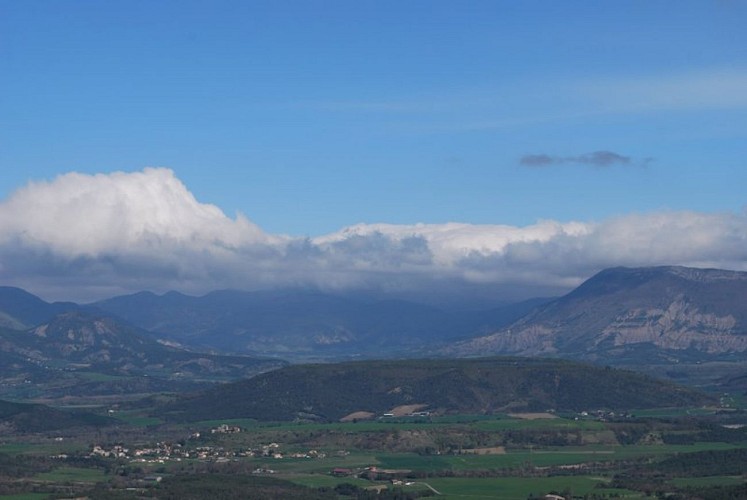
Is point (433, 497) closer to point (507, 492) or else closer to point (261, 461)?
point (507, 492)

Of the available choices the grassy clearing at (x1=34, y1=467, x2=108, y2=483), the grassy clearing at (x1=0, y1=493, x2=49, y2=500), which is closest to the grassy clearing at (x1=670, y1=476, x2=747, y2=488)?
the grassy clearing at (x1=34, y1=467, x2=108, y2=483)

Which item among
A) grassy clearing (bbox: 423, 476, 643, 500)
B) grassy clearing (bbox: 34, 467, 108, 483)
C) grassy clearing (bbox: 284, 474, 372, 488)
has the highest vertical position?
grassy clearing (bbox: 34, 467, 108, 483)

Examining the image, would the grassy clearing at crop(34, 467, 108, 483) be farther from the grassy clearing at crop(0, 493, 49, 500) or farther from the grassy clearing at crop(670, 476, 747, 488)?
the grassy clearing at crop(670, 476, 747, 488)

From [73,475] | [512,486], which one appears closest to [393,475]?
[512,486]

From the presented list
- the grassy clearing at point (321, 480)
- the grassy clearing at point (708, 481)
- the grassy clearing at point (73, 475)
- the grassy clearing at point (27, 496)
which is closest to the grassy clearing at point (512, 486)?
the grassy clearing at point (321, 480)

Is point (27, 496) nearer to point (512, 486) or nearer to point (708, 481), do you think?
point (512, 486)

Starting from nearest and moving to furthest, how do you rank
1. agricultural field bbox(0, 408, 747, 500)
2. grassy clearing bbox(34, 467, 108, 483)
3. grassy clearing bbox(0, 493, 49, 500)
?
grassy clearing bbox(0, 493, 49, 500)
agricultural field bbox(0, 408, 747, 500)
grassy clearing bbox(34, 467, 108, 483)

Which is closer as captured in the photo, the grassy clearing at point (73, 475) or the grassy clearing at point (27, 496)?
the grassy clearing at point (27, 496)

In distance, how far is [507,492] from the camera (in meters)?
157

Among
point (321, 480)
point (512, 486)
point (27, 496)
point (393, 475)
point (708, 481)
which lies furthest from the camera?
point (393, 475)

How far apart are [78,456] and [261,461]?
2635cm

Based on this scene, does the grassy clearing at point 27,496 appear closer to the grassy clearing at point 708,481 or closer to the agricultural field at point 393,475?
the agricultural field at point 393,475

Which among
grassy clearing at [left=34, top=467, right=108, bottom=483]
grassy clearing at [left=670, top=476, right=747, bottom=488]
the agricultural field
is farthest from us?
grassy clearing at [left=34, top=467, right=108, bottom=483]

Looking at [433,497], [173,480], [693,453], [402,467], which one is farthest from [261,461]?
[693,453]
